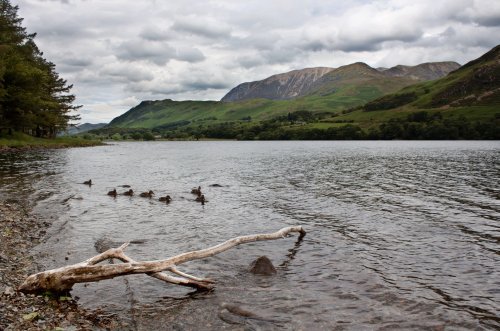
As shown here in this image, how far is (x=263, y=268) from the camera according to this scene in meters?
16.3

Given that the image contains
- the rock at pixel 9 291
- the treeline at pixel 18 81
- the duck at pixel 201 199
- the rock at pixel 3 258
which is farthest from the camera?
the treeline at pixel 18 81

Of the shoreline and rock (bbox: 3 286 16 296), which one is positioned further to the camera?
rock (bbox: 3 286 16 296)

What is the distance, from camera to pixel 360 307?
12977mm

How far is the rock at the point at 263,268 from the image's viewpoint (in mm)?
16219

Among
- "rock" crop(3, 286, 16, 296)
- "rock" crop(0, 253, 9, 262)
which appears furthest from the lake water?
"rock" crop(3, 286, 16, 296)

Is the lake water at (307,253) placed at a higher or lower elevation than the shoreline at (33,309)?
lower

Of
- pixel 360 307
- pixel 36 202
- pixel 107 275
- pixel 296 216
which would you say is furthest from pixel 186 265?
pixel 36 202

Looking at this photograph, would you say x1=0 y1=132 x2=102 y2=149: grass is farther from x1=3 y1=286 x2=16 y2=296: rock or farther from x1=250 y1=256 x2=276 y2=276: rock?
x1=250 y1=256 x2=276 y2=276: rock

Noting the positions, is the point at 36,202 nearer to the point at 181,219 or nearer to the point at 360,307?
the point at 181,219

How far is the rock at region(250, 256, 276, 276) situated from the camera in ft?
53.2

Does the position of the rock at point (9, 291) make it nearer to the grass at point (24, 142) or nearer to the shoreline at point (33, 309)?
the shoreline at point (33, 309)

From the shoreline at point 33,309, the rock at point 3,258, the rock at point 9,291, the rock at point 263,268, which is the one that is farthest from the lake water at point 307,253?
the rock at point 9,291

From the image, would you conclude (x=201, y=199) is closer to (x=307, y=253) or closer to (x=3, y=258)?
(x=307, y=253)

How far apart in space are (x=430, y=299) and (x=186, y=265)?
9832 mm
